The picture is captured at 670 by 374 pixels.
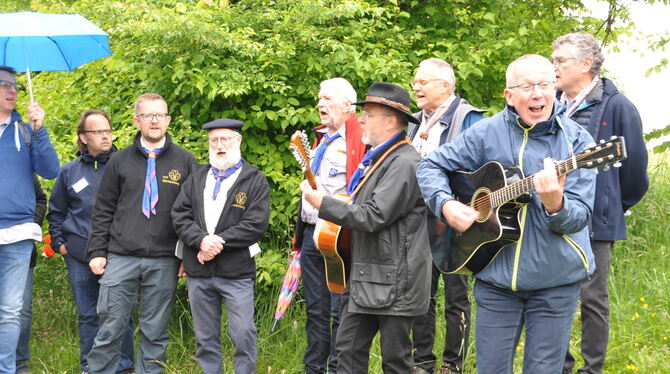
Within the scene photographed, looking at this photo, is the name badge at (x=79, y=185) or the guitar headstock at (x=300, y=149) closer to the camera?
the guitar headstock at (x=300, y=149)

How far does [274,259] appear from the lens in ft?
23.1

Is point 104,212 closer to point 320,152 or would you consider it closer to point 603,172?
point 320,152

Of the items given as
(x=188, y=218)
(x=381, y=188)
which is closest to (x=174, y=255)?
(x=188, y=218)

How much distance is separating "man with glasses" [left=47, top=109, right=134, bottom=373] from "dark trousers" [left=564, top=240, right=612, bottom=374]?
369 cm

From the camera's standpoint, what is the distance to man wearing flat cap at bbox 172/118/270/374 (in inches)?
224

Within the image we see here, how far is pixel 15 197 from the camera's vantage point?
19.5 feet

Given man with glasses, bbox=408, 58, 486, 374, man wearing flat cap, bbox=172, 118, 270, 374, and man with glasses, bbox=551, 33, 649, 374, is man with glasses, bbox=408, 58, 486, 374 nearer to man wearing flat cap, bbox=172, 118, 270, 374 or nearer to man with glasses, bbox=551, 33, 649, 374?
man with glasses, bbox=551, 33, 649, 374

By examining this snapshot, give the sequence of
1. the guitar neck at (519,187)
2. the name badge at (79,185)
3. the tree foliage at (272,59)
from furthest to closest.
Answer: the tree foliage at (272,59), the name badge at (79,185), the guitar neck at (519,187)

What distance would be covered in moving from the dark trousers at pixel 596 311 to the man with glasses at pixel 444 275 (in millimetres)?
886

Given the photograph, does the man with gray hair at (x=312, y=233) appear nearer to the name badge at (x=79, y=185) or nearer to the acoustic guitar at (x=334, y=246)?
the acoustic guitar at (x=334, y=246)

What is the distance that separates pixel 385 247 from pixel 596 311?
1.63m

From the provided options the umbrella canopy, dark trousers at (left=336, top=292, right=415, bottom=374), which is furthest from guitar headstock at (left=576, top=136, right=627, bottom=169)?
the umbrella canopy

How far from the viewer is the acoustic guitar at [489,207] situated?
3768mm

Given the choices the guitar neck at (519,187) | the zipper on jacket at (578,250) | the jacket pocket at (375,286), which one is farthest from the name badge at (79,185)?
the zipper on jacket at (578,250)
